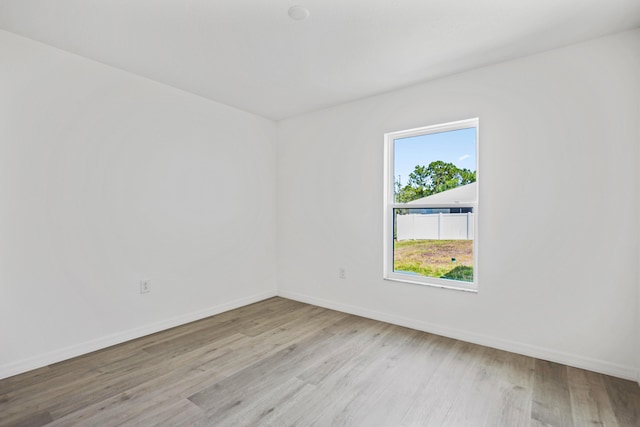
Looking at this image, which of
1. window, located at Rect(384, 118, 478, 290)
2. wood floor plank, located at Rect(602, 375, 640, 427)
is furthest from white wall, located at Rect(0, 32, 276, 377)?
wood floor plank, located at Rect(602, 375, 640, 427)

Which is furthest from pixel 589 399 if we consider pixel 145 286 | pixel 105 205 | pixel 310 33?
pixel 105 205

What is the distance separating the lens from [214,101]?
3.52 metres

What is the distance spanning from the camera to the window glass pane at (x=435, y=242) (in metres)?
2.93

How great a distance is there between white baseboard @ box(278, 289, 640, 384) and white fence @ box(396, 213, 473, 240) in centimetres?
83

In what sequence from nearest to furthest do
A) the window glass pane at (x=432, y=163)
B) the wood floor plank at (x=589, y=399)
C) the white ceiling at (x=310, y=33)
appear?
the wood floor plank at (x=589, y=399) → the white ceiling at (x=310, y=33) → the window glass pane at (x=432, y=163)

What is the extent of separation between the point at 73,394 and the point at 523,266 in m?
3.29

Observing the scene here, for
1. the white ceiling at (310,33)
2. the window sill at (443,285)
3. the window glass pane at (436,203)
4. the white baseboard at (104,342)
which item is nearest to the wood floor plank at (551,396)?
the window sill at (443,285)

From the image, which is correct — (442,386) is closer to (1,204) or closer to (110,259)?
(110,259)

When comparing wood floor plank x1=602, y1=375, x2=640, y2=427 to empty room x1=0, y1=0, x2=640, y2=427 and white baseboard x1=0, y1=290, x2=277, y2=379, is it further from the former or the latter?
white baseboard x1=0, y1=290, x2=277, y2=379

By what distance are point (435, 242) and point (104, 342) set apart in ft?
10.1

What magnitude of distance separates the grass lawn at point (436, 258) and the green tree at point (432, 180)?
0.49m

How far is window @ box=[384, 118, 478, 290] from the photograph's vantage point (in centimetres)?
291

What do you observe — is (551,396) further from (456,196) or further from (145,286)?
(145,286)

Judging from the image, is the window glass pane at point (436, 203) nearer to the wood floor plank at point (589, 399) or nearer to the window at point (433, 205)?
the window at point (433, 205)
